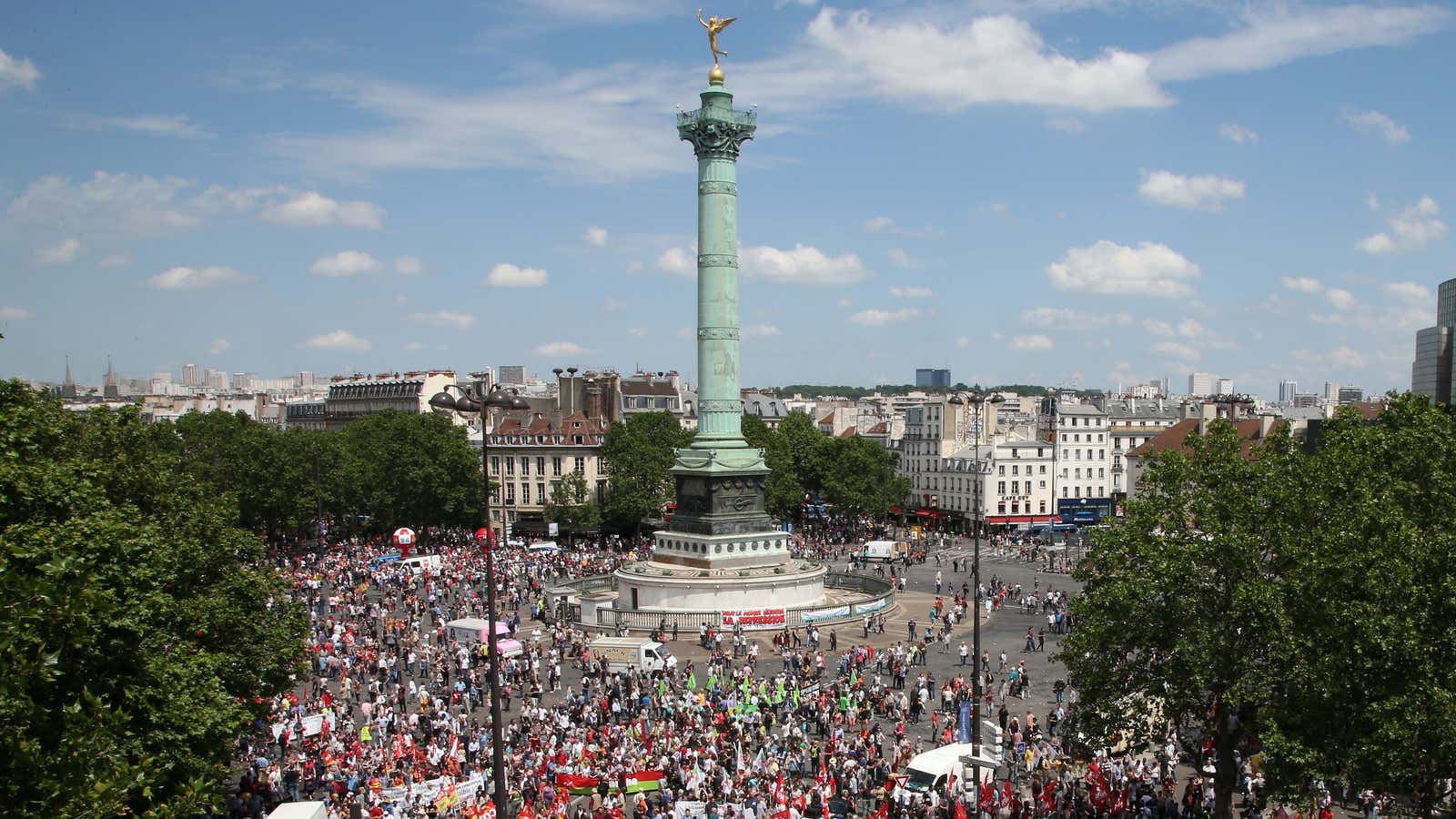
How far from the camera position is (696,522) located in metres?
54.9

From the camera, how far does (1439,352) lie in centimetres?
7956

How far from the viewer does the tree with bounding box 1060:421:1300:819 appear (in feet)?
77.2

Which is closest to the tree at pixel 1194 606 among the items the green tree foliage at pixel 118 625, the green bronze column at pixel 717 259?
the green tree foliage at pixel 118 625

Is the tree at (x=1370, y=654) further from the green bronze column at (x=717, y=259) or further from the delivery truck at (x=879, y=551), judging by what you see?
the delivery truck at (x=879, y=551)

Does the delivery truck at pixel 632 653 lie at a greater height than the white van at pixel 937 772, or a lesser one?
lesser

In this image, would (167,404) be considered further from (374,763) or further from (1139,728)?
(1139,728)

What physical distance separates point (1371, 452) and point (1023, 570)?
4535 cm

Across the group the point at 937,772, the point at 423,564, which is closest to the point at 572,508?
→ the point at 423,564

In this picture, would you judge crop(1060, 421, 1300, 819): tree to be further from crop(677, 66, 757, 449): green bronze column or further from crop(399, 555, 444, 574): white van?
crop(399, 555, 444, 574): white van

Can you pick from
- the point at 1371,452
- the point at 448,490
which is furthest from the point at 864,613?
the point at 448,490

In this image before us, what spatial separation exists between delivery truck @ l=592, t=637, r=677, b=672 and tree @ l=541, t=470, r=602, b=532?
31.1 m

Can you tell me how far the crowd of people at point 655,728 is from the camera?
1008 inches

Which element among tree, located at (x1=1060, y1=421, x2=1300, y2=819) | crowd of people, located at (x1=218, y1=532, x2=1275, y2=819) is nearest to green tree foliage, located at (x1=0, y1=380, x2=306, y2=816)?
crowd of people, located at (x1=218, y1=532, x2=1275, y2=819)

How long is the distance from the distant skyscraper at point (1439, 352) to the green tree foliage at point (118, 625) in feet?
206
